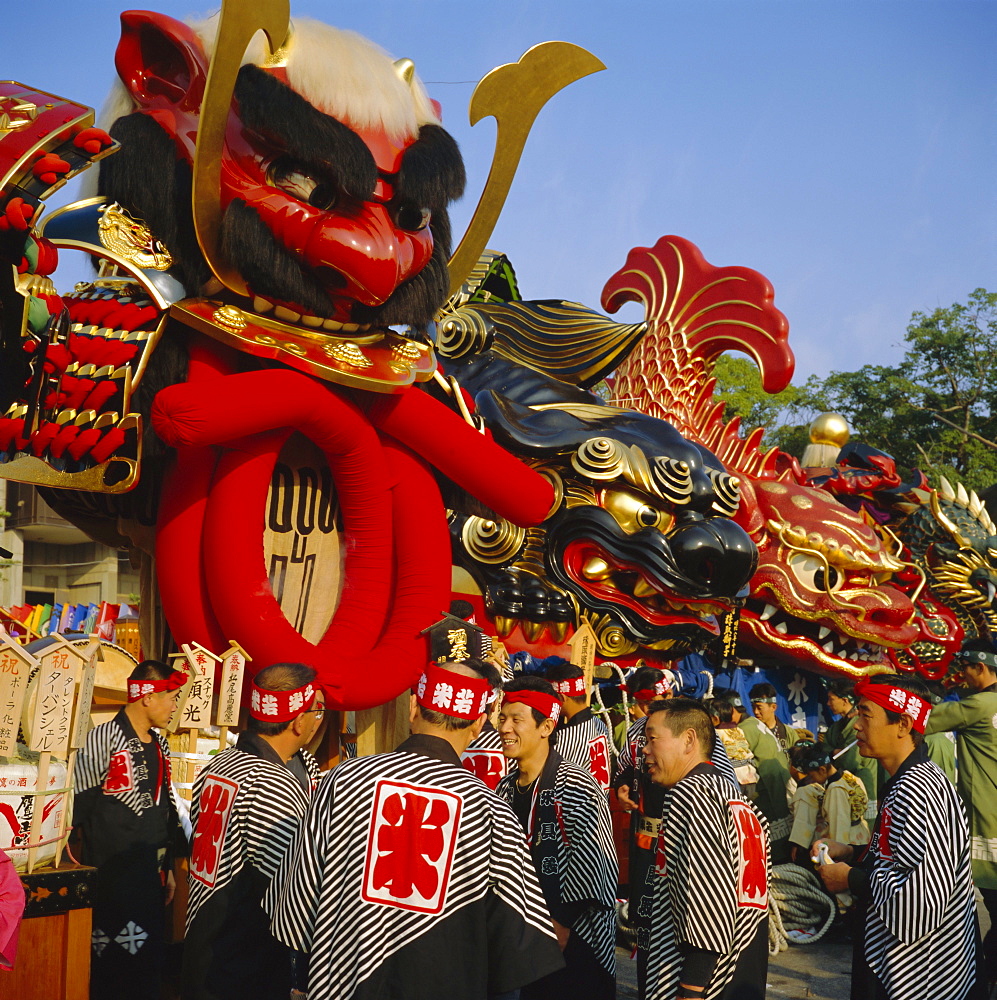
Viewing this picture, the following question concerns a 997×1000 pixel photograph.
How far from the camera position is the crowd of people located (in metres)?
2.70

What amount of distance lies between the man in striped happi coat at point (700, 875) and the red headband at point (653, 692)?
9.98 feet

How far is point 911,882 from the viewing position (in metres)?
3.35

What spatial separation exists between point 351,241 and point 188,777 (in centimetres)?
248

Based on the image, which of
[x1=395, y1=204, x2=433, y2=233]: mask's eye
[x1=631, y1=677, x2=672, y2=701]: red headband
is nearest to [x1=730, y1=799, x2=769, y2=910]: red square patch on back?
[x1=631, y1=677, x2=672, y2=701]: red headband

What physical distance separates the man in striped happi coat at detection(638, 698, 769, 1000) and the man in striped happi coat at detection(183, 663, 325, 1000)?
1.09 m

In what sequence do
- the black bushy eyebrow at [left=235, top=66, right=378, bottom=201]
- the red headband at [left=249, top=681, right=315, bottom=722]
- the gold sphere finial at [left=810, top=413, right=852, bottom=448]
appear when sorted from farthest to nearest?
the gold sphere finial at [left=810, top=413, right=852, bottom=448] < the black bushy eyebrow at [left=235, top=66, right=378, bottom=201] < the red headband at [left=249, top=681, right=315, bottom=722]

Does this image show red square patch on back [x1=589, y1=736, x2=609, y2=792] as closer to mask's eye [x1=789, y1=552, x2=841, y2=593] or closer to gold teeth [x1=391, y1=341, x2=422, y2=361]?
gold teeth [x1=391, y1=341, x2=422, y2=361]

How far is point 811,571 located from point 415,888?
24.0 feet

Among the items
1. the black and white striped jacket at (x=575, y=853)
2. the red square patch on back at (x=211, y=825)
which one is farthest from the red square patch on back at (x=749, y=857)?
the red square patch on back at (x=211, y=825)

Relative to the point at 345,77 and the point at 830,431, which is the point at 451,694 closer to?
the point at 345,77

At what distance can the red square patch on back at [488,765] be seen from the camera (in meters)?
4.91

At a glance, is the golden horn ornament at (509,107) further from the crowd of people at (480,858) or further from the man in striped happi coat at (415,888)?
the man in striped happi coat at (415,888)

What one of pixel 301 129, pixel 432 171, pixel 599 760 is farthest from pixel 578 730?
pixel 301 129

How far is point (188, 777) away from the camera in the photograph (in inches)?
199
